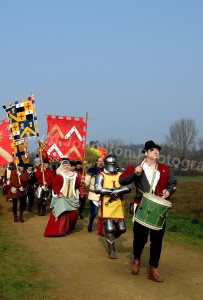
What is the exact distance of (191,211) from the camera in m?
17.8

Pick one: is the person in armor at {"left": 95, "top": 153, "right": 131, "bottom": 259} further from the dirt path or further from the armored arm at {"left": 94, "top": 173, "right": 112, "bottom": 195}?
the dirt path

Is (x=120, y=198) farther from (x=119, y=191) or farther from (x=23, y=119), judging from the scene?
(x=23, y=119)

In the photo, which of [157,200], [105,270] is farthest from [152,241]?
[105,270]

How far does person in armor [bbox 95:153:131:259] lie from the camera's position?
8.39 metres

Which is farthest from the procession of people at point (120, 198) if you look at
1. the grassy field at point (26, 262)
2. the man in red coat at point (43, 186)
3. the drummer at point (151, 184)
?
the man in red coat at point (43, 186)

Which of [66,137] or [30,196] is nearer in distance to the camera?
[66,137]

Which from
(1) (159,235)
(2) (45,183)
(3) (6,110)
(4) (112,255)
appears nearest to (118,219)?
(4) (112,255)

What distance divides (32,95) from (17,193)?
3111 mm

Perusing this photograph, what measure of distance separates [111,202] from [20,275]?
2.26 m

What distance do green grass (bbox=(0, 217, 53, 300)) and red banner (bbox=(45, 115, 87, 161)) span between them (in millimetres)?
6230

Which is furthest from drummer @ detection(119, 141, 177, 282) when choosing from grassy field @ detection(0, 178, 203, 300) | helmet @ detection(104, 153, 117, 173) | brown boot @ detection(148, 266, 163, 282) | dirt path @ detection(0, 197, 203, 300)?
helmet @ detection(104, 153, 117, 173)

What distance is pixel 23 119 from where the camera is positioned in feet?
48.2

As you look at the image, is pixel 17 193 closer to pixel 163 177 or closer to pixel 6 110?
pixel 6 110

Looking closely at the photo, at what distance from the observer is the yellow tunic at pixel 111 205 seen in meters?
8.45
